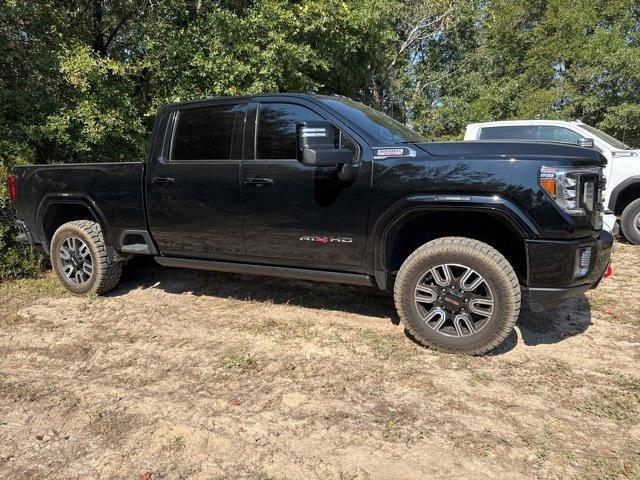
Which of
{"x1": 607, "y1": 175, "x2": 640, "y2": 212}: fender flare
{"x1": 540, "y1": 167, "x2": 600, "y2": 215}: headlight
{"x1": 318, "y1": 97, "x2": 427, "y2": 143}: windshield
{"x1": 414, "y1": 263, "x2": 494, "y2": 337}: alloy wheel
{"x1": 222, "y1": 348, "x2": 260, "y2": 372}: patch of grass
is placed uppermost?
{"x1": 318, "y1": 97, "x2": 427, "y2": 143}: windshield

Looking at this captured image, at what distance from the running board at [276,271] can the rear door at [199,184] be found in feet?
0.24

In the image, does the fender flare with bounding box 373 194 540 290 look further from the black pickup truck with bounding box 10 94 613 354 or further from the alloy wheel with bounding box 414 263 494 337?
the alloy wheel with bounding box 414 263 494 337

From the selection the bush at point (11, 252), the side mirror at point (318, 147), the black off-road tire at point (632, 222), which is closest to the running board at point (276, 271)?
the side mirror at point (318, 147)

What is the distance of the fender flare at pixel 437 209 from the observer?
11.0 ft

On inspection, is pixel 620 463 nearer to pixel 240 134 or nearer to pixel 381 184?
pixel 381 184

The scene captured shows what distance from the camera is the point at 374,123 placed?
4.25 meters

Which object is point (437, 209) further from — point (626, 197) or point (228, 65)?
point (228, 65)

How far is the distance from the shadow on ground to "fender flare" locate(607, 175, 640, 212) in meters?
3.30

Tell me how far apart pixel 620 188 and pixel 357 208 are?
5642 millimetres

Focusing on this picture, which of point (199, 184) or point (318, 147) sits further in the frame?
point (199, 184)

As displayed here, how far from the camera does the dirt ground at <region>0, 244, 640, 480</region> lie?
256 centimetres

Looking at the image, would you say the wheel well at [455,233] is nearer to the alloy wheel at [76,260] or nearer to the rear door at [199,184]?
the rear door at [199,184]

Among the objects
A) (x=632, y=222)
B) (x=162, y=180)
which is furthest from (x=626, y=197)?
(x=162, y=180)

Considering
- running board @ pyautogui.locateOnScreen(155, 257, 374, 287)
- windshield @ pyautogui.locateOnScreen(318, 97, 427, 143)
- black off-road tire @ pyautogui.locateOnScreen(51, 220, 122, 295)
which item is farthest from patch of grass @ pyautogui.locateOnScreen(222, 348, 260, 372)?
black off-road tire @ pyautogui.locateOnScreen(51, 220, 122, 295)
